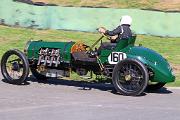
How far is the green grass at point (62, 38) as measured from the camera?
773 inches

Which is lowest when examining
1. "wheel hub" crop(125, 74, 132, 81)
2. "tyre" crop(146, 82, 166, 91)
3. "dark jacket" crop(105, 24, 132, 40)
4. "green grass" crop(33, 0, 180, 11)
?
"tyre" crop(146, 82, 166, 91)

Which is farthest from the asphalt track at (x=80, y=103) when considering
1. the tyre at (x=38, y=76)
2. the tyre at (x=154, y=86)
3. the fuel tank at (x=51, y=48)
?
the fuel tank at (x=51, y=48)

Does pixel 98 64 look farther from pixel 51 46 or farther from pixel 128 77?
pixel 51 46

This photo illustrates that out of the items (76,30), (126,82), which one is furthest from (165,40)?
(126,82)

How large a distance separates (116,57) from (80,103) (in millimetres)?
1673

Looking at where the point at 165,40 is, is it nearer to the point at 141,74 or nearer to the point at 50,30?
the point at 50,30

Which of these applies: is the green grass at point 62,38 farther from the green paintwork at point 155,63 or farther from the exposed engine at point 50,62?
the green paintwork at point 155,63

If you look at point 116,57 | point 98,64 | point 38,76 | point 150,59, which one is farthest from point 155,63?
point 38,76

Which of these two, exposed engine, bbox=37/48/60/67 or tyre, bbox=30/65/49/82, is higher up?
exposed engine, bbox=37/48/60/67

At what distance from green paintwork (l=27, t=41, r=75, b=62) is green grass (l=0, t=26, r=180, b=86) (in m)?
6.40

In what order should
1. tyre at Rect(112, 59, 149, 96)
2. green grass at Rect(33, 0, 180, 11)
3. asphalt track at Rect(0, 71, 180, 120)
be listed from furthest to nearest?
green grass at Rect(33, 0, 180, 11) < tyre at Rect(112, 59, 149, 96) < asphalt track at Rect(0, 71, 180, 120)

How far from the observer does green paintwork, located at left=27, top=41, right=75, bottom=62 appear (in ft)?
39.5

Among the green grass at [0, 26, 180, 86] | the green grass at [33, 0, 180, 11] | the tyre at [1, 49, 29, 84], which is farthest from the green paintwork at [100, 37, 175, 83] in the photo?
the green grass at [33, 0, 180, 11]

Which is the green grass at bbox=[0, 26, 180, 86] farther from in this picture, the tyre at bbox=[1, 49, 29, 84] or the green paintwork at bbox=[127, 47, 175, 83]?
the green paintwork at bbox=[127, 47, 175, 83]
